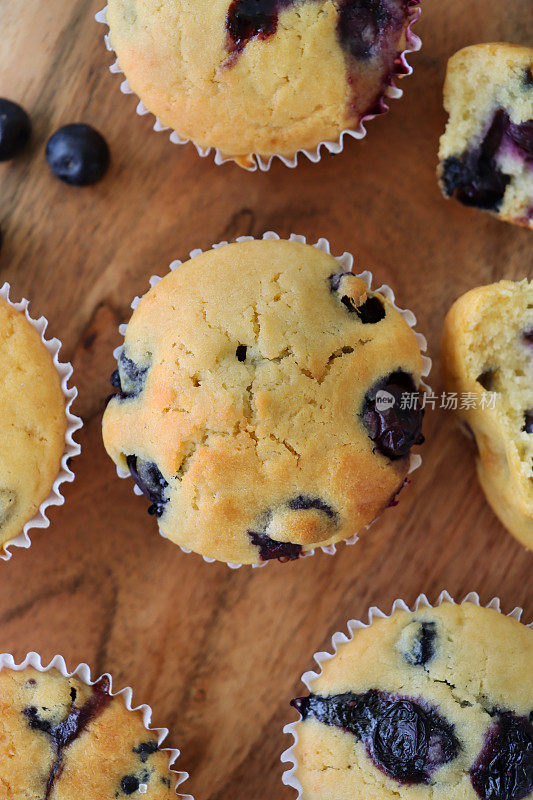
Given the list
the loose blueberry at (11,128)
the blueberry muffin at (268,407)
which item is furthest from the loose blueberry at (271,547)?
the loose blueberry at (11,128)

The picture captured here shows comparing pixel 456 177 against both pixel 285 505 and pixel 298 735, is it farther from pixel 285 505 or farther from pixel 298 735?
pixel 298 735

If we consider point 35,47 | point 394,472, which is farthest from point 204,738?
point 35,47

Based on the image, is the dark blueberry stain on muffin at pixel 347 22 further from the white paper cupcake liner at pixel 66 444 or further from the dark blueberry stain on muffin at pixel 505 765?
the dark blueberry stain on muffin at pixel 505 765

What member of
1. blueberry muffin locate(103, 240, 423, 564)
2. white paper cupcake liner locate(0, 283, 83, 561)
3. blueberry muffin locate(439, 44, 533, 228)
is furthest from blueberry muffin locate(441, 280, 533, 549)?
white paper cupcake liner locate(0, 283, 83, 561)

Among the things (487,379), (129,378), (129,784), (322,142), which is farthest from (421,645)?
(322,142)

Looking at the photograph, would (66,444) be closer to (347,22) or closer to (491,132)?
(347,22)
